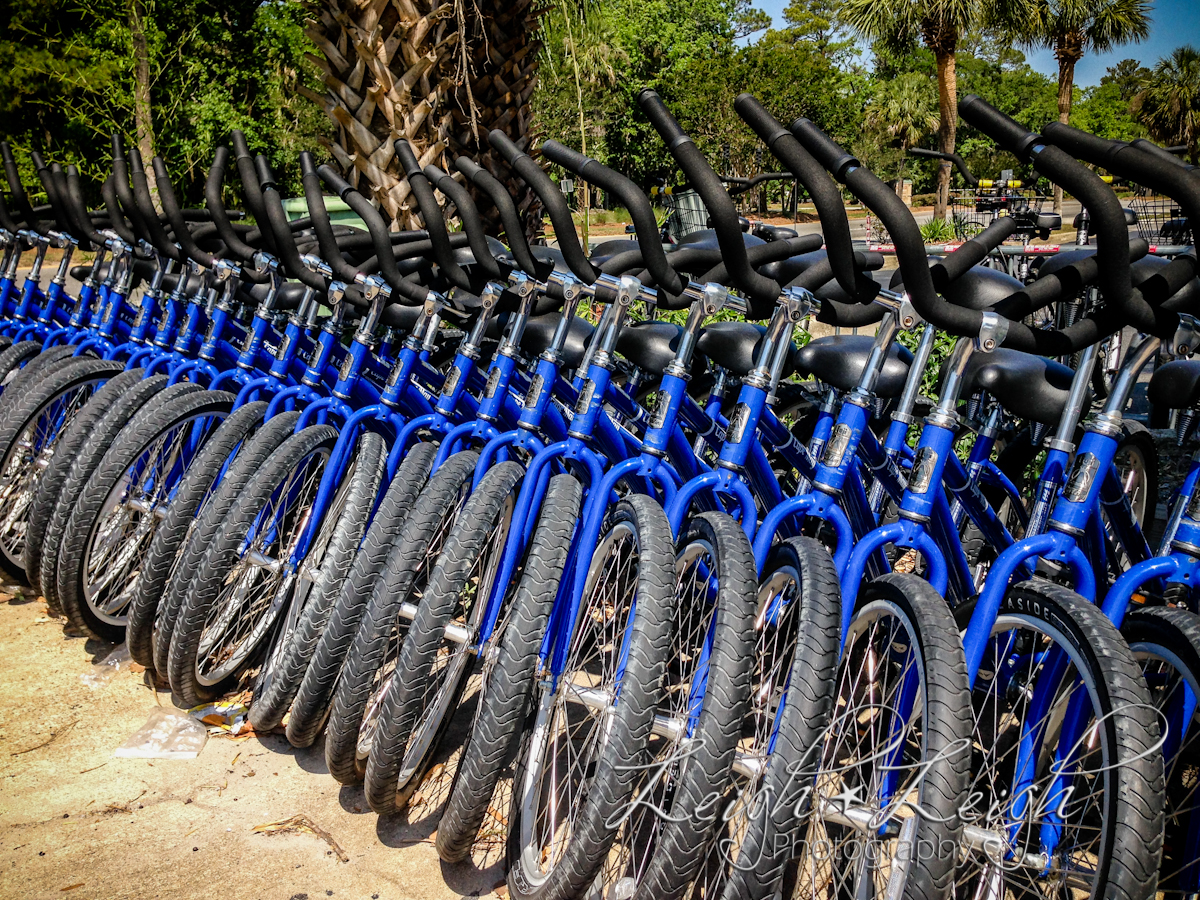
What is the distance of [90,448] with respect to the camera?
3561 millimetres

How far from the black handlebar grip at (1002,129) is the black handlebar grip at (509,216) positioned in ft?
4.43

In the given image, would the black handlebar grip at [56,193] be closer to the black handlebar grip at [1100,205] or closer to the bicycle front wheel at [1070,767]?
the black handlebar grip at [1100,205]

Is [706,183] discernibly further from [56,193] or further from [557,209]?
[56,193]

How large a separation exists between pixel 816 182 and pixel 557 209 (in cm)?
85

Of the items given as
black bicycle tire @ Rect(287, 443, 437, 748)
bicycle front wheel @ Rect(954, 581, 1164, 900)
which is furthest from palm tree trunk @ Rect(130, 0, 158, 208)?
bicycle front wheel @ Rect(954, 581, 1164, 900)

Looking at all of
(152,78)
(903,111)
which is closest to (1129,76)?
(903,111)

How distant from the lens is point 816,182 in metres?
2.10

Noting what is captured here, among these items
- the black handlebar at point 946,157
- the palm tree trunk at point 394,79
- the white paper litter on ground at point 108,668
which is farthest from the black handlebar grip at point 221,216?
the black handlebar at point 946,157

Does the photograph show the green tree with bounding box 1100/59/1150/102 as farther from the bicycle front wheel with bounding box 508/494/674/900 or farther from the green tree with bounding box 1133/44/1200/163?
the bicycle front wheel with bounding box 508/494/674/900

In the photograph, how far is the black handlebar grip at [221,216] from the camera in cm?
369

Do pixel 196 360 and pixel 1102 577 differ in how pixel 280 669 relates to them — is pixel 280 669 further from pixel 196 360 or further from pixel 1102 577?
pixel 1102 577

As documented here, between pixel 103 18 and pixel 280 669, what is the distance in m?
15.4

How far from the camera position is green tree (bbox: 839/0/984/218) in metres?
21.6

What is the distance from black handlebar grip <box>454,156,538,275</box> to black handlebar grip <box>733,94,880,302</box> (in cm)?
87
